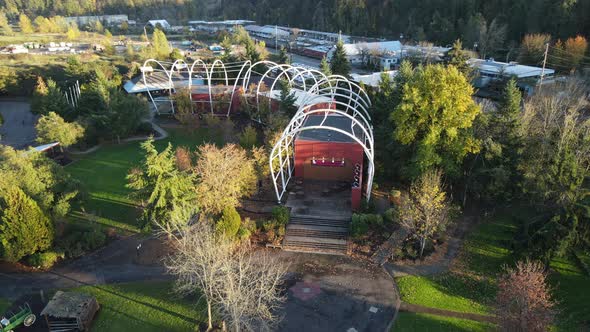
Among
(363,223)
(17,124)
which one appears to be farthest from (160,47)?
(363,223)

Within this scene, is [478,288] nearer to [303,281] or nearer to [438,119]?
[303,281]

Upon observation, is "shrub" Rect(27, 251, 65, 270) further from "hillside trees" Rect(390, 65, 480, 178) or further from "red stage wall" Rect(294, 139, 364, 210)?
"hillside trees" Rect(390, 65, 480, 178)

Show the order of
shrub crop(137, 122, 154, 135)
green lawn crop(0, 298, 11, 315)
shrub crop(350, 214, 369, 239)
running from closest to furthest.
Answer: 1. green lawn crop(0, 298, 11, 315)
2. shrub crop(350, 214, 369, 239)
3. shrub crop(137, 122, 154, 135)

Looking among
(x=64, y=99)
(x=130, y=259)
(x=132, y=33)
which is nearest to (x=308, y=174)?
(x=130, y=259)

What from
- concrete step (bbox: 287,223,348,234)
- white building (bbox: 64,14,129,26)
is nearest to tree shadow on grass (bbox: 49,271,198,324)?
concrete step (bbox: 287,223,348,234)

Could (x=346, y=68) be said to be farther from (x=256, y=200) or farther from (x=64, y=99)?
(x=64, y=99)

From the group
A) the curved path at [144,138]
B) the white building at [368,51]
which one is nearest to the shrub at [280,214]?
the curved path at [144,138]
